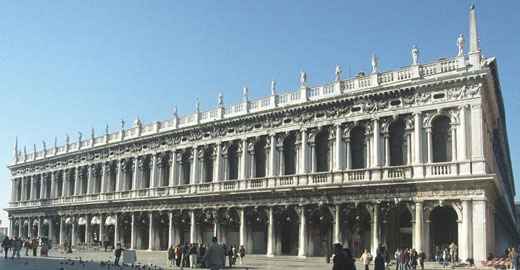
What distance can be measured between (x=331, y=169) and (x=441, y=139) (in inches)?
A: 295

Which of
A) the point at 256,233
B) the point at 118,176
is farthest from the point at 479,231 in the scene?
the point at 118,176

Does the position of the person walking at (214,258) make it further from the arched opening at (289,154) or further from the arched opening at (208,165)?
the arched opening at (208,165)

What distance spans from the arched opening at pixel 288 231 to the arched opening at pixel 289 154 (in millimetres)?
2935

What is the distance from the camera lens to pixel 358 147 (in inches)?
1594

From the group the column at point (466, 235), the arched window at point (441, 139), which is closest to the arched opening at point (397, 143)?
the arched window at point (441, 139)

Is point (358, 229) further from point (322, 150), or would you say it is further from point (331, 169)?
point (322, 150)

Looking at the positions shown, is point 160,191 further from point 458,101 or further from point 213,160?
point 458,101

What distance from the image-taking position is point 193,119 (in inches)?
2089

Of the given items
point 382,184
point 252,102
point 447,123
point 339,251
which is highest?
point 252,102

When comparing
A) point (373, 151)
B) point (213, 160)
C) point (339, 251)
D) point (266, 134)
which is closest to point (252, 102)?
point (266, 134)

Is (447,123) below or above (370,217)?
above

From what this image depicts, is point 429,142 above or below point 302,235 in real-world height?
above

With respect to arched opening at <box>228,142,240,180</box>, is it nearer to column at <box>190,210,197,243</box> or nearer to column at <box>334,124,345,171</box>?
column at <box>190,210,197,243</box>

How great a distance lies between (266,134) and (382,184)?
11.0 m
